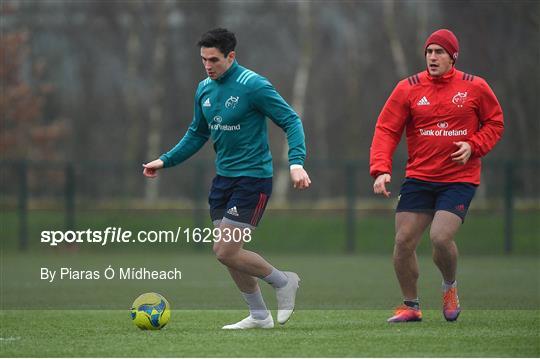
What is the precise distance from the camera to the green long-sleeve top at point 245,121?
26.2ft

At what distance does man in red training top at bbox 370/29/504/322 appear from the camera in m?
Answer: 8.35

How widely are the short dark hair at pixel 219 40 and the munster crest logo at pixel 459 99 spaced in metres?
1.74

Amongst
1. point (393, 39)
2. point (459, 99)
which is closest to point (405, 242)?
point (459, 99)

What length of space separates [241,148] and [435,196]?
63.1 inches

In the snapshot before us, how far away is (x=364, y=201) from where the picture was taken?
2572 centimetres

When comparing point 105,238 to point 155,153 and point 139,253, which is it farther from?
point 155,153

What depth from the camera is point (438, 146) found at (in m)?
8.43

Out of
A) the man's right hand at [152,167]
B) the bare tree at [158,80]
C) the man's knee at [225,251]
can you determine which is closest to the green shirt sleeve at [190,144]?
→ the man's right hand at [152,167]

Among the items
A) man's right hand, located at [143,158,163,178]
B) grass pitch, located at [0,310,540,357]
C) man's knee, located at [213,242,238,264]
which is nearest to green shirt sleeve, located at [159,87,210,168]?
man's right hand, located at [143,158,163,178]

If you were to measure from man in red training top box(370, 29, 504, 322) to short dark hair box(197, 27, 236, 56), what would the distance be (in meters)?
1.37

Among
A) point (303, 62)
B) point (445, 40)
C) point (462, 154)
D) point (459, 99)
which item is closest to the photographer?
point (462, 154)

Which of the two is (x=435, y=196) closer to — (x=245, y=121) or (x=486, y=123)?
(x=486, y=123)

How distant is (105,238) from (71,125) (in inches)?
439

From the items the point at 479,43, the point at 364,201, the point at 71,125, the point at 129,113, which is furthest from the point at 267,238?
the point at 71,125
